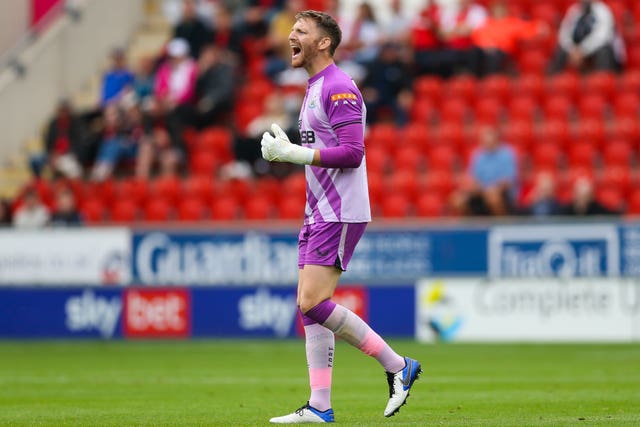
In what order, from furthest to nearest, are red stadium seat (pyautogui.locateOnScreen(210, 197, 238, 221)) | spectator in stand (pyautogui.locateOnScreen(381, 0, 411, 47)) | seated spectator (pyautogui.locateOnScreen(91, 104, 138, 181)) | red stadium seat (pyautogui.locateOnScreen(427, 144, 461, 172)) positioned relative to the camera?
1. seated spectator (pyautogui.locateOnScreen(91, 104, 138, 181))
2. spectator in stand (pyautogui.locateOnScreen(381, 0, 411, 47))
3. red stadium seat (pyautogui.locateOnScreen(210, 197, 238, 221))
4. red stadium seat (pyautogui.locateOnScreen(427, 144, 461, 172))

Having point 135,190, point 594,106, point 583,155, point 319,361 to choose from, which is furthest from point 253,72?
point 319,361

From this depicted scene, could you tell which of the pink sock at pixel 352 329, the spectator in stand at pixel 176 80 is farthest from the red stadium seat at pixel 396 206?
the pink sock at pixel 352 329

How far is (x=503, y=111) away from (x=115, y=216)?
6856 millimetres

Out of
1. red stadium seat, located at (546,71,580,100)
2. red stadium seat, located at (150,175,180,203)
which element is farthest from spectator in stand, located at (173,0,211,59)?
red stadium seat, located at (546,71,580,100)

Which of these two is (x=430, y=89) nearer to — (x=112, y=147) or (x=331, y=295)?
(x=112, y=147)

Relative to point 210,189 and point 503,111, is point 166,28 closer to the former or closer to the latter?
point 210,189

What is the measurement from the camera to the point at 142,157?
76.4ft

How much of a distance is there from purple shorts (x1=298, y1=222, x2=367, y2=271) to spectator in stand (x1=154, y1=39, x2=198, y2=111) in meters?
16.0

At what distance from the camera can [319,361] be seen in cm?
818

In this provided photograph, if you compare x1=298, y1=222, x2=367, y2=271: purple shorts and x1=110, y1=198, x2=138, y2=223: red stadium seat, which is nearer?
x1=298, y1=222, x2=367, y2=271: purple shorts

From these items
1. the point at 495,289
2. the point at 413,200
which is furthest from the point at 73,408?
the point at 413,200

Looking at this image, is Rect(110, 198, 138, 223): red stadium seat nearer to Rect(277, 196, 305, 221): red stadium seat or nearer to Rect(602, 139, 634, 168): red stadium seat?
Rect(277, 196, 305, 221): red stadium seat

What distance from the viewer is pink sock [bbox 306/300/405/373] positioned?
8008mm

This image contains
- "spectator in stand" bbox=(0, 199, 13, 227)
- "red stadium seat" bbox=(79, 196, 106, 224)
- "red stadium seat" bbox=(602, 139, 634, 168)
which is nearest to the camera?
"red stadium seat" bbox=(602, 139, 634, 168)
